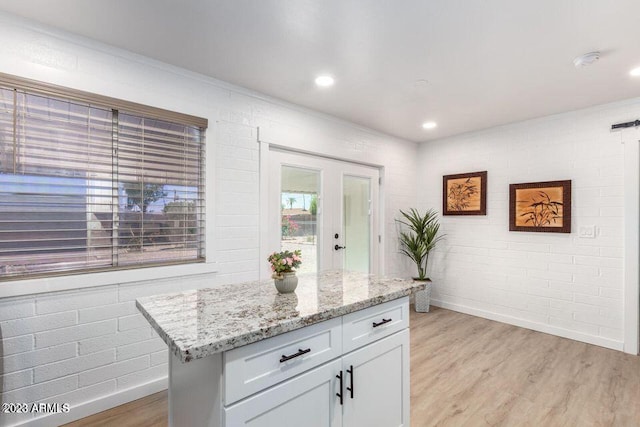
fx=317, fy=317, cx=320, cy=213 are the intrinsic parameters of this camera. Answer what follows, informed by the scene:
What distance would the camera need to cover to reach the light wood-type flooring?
6.88 ft

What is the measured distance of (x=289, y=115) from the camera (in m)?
3.22

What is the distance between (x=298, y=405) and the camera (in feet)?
4.08

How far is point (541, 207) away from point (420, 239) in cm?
144

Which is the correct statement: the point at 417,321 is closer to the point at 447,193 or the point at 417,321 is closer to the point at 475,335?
the point at 475,335

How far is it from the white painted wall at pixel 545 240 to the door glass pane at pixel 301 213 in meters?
2.10

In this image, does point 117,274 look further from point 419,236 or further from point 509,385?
point 419,236

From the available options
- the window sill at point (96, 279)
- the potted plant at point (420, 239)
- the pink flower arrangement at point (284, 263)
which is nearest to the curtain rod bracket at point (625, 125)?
the potted plant at point (420, 239)

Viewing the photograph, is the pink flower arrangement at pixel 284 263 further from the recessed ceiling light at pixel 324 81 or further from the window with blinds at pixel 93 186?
the recessed ceiling light at pixel 324 81

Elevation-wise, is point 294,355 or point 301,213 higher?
Result: point 301,213

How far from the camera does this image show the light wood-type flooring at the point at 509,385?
2096 mm

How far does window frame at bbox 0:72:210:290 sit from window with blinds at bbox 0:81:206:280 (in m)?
0.02

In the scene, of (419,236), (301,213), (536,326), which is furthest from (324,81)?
(536,326)

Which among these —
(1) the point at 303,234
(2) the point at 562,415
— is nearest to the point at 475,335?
(2) the point at 562,415

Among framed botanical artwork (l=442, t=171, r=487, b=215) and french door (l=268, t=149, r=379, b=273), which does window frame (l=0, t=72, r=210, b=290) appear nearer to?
french door (l=268, t=149, r=379, b=273)
